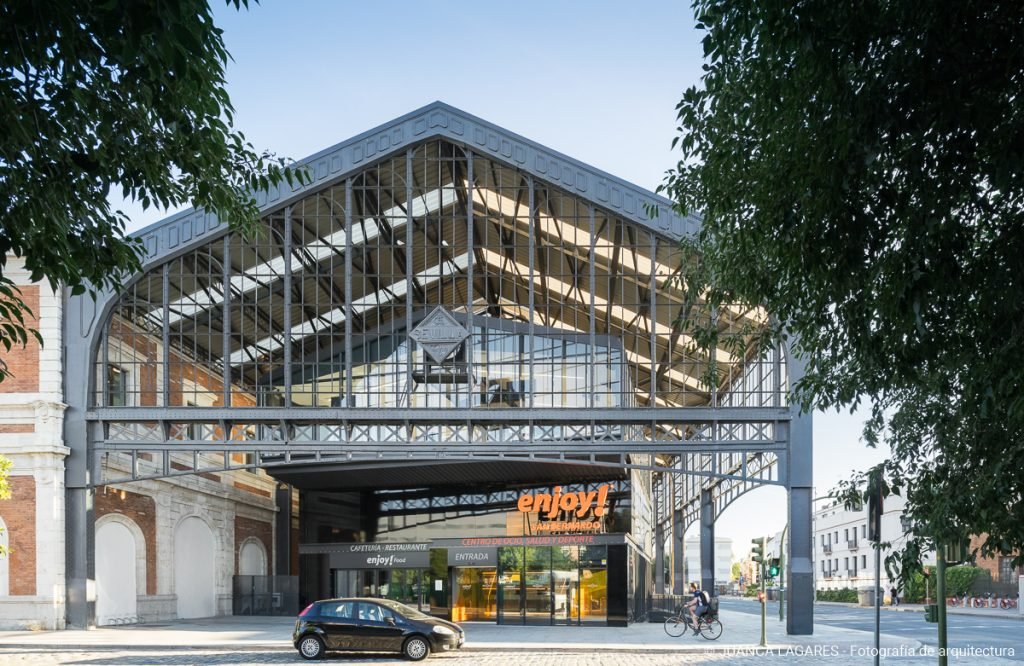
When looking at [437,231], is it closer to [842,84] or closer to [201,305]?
[201,305]

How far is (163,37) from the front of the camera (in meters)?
7.50

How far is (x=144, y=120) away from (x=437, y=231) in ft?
86.9

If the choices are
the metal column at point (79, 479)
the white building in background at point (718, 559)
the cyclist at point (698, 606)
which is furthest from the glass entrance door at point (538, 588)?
the white building in background at point (718, 559)

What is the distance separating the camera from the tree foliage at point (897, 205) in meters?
8.59

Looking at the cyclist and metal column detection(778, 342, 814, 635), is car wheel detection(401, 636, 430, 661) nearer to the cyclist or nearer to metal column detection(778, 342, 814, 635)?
the cyclist

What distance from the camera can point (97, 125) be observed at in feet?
35.1

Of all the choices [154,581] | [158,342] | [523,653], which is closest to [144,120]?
[523,653]

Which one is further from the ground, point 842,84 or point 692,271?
point 842,84

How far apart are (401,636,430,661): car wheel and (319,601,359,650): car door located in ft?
4.11

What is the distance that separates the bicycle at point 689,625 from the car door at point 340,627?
11.7 metres

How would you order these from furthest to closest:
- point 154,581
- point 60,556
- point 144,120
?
point 154,581 < point 60,556 < point 144,120

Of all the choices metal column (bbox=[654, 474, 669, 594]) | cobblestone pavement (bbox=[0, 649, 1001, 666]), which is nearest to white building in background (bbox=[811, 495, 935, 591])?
metal column (bbox=[654, 474, 669, 594])

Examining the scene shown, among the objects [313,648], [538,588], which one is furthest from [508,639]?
[538,588]

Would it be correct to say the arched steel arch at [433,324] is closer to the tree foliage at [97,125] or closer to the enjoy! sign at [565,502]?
the enjoy! sign at [565,502]
